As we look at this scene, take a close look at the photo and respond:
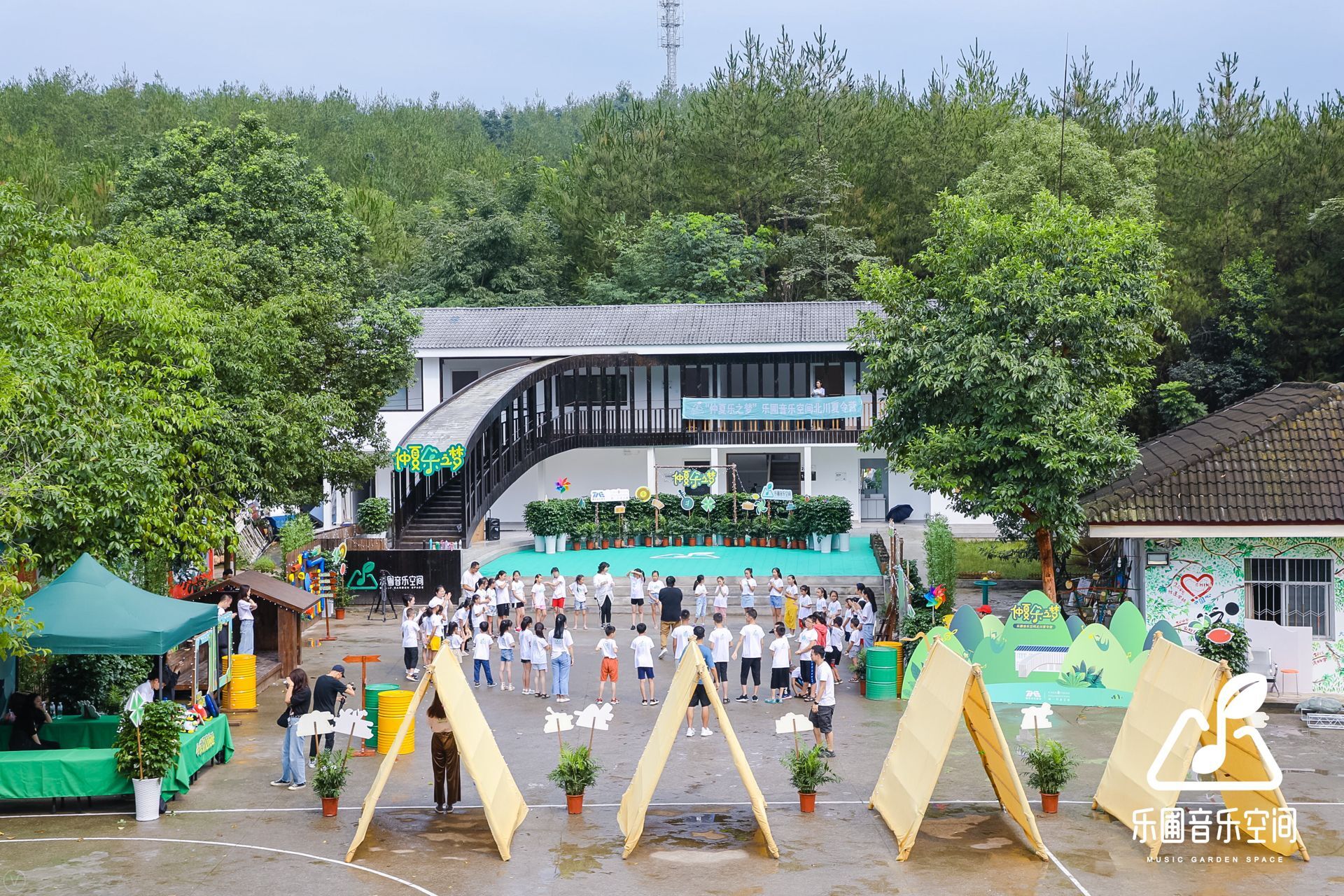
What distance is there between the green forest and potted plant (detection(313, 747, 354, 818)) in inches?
1044

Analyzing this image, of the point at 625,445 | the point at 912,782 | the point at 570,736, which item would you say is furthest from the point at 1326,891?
the point at 625,445

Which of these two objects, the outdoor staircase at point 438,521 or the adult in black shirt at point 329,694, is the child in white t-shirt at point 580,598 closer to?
the outdoor staircase at point 438,521

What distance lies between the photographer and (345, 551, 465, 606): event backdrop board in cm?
2711

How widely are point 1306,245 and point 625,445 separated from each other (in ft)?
64.5

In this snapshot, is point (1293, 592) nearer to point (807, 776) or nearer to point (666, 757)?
point (807, 776)

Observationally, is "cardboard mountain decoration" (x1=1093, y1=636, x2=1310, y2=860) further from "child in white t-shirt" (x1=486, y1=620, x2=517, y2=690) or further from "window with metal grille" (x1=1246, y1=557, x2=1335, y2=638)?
"child in white t-shirt" (x1=486, y1=620, x2=517, y2=690)

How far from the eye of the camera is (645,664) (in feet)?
58.6

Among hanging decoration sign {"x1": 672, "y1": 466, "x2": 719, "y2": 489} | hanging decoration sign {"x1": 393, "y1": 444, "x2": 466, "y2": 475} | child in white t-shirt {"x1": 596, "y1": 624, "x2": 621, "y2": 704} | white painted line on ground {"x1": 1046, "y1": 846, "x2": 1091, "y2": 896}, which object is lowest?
white painted line on ground {"x1": 1046, "y1": 846, "x2": 1091, "y2": 896}

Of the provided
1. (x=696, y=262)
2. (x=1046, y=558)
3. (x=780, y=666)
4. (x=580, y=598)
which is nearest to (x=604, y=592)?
(x=580, y=598)

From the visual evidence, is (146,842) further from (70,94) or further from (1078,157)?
(70,94)

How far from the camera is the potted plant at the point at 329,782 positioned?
12.8 metres

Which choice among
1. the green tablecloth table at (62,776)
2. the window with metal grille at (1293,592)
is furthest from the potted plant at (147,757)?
the window with metal grille at (1293,592)

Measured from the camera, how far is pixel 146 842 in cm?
1211

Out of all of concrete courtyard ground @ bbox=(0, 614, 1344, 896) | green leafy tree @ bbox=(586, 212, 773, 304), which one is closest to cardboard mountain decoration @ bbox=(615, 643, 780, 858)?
concrete courtyard ground @ bbox=(0, 614, 1344, 896)
